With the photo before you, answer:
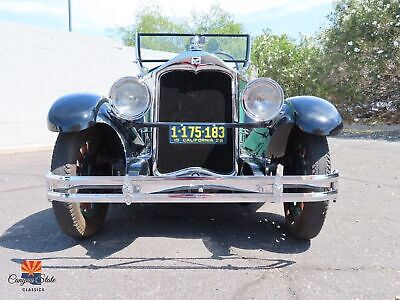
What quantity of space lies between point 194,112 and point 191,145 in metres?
0.26

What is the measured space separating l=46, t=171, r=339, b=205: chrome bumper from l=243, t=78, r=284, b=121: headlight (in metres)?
0.54

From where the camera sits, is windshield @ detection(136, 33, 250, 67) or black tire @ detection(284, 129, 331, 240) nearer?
black tire @ detection(284, 129, 331, 240)

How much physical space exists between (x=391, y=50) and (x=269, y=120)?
42.3 ft

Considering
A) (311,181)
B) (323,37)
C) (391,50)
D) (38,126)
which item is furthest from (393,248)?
(323,37)

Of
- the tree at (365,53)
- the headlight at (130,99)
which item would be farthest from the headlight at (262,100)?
the tree at (365,53)

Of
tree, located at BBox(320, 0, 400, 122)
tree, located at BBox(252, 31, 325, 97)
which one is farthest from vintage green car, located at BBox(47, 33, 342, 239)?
tree, located at BBox(252, 31, 325, 97)

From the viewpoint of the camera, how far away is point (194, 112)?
128 inches

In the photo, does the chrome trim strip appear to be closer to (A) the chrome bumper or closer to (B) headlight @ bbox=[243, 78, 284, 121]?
(A) the chrome bumper

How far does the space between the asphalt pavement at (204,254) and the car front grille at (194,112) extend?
0.62 m

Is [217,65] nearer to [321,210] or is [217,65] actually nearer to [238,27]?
[321,210]

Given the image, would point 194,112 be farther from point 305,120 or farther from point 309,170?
point 309,170

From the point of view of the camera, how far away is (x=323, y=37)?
17031 millimetres

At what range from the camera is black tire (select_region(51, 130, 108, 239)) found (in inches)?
119

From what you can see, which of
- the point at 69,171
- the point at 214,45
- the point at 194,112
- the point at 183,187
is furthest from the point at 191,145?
the point at 214,45
